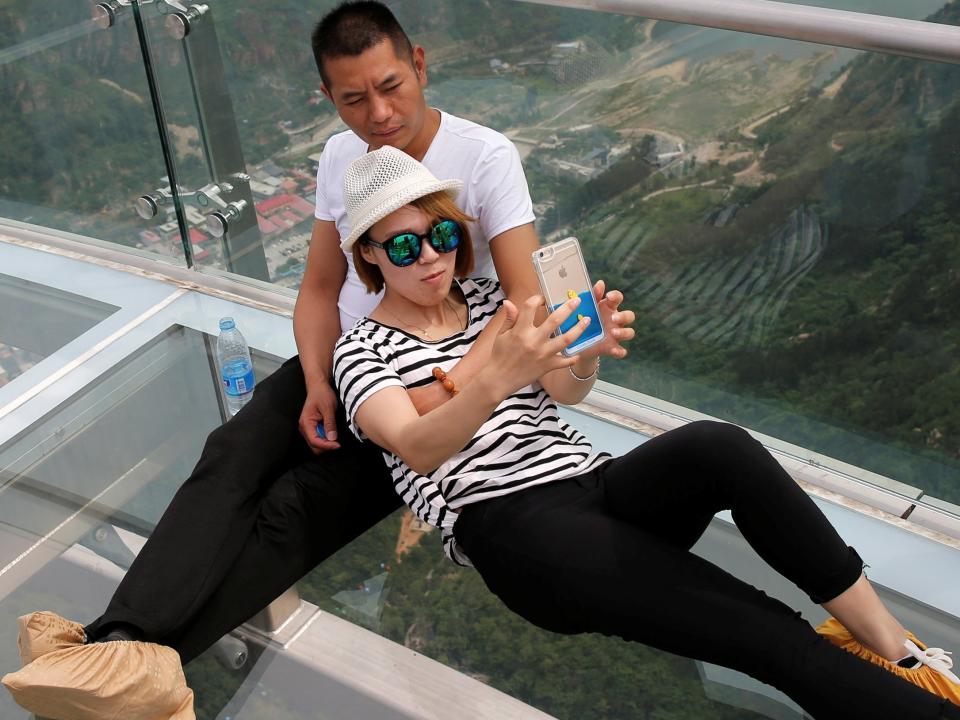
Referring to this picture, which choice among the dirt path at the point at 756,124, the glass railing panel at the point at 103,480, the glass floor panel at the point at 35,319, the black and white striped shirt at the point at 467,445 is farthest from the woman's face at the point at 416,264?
the glass floor panel at the point at 35,319

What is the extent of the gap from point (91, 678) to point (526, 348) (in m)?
0.92

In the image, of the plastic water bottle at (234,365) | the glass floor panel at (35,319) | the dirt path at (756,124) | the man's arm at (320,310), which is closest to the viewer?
the dirt path at (756,124)

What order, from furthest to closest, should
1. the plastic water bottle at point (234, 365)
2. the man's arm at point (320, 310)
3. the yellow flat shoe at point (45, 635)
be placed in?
the plastic water bottle at point (234, 365), the man's arm at point (320, 310), the yellow flat shoe at point (45, 635)

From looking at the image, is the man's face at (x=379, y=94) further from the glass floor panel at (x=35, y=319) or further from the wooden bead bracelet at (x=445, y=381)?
the glass floor panel at (x=35, y=319)

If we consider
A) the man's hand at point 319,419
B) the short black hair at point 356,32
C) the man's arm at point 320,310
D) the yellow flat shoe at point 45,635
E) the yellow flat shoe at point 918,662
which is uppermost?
the short black hair at point 356,32

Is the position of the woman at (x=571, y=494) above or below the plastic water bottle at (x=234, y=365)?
above

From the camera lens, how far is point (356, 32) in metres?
2.10

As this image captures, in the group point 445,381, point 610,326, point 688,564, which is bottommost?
point 688,564

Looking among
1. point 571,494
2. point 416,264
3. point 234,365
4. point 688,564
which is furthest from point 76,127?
point 688,564

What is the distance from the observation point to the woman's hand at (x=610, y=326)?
1.92 m

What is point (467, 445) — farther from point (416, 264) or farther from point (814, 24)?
point (814, 24)

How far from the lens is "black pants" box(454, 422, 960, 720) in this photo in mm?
1689

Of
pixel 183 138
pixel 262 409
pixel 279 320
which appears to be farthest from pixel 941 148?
pixel 183 138

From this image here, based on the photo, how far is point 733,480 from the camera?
181 centimetres
